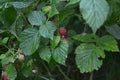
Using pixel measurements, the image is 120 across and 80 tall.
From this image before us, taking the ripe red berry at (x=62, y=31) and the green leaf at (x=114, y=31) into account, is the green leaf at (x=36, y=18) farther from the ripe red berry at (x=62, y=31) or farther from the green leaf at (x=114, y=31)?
the green leaf at (x=114, y=31)

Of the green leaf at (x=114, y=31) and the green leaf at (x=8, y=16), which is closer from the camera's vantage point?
the green leaf at (x=8, y=16)

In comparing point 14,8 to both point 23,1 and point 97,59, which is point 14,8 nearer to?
point 23,1

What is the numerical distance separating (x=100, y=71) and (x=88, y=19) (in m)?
0.85

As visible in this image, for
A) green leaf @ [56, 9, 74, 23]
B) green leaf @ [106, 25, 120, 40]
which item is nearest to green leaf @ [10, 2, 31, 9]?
green leaf @ [56, 9, 74, 23]

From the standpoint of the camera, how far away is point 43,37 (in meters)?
1.03

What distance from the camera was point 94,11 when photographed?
2.78 feet

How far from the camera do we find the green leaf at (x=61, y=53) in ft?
3.23

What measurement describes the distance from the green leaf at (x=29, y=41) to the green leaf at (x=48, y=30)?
0.10ft

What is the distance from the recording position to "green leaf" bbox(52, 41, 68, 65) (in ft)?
3.23

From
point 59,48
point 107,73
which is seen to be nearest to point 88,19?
point 59,48

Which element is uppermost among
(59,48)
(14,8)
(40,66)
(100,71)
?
(14,8)

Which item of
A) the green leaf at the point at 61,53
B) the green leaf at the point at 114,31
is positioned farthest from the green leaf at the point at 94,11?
the green leaf at the point at 114,31

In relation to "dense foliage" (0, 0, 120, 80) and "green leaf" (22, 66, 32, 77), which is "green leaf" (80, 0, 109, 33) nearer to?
"dense foliage" (0, 0, 120, 80)

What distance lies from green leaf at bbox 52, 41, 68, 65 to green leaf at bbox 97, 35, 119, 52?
0.14 metres
